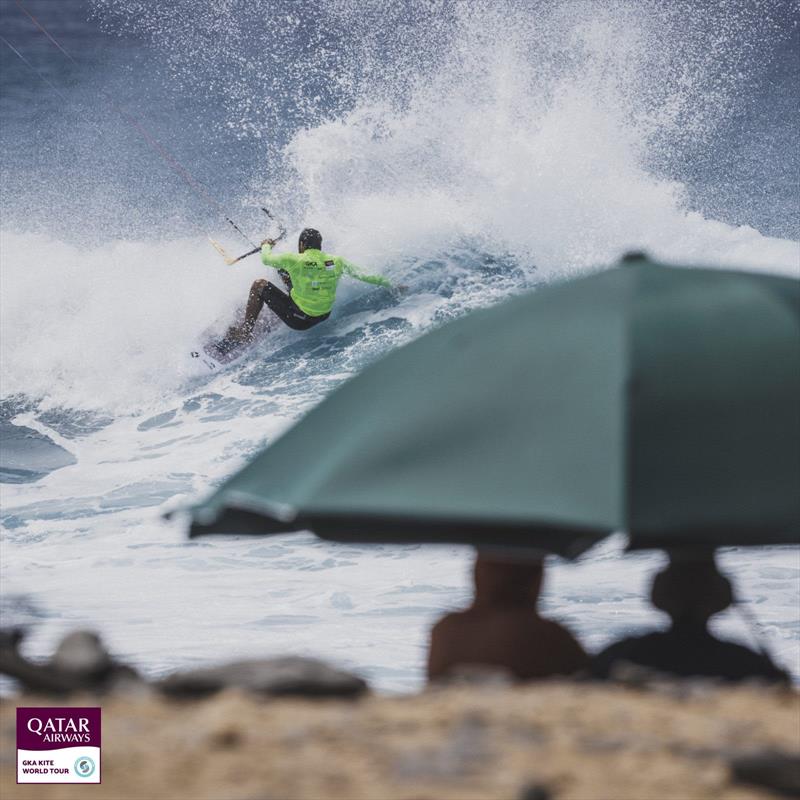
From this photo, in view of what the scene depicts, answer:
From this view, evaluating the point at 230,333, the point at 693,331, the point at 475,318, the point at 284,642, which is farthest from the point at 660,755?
the point at 230,333

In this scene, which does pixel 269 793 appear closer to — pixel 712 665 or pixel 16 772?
pixel 16 772

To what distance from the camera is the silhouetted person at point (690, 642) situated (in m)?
2.46

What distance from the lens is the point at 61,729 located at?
2.06 meters

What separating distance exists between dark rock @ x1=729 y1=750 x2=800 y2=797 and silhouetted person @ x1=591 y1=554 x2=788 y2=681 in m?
0.64

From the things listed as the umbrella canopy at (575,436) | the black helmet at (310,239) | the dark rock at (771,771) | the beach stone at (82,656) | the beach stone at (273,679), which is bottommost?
the dark rock at (771,771)

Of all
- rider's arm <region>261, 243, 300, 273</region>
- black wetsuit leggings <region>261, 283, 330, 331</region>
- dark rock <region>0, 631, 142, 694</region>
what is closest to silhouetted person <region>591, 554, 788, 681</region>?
dark rock <region>0, 631, 142, 694</region>

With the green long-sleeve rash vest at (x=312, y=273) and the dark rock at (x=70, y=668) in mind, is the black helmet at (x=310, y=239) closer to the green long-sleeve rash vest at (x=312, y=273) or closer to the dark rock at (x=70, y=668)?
the green long-sleeve rash vest at (x=312, y=273)

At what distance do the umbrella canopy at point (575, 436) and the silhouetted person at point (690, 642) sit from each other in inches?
10.7

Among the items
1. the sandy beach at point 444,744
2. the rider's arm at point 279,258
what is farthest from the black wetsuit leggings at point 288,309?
the sandy beach at point 444,744

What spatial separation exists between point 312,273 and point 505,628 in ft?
35.5

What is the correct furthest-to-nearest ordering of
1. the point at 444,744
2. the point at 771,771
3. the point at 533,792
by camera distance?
the point at 444,744 < the point at 771,771 < the point at 533,792

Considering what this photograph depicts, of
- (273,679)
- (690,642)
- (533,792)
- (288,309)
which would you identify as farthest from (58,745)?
(288,309)

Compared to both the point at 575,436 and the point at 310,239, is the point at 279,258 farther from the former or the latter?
the point at 575,436

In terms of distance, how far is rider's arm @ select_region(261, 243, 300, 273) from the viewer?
12742mm
